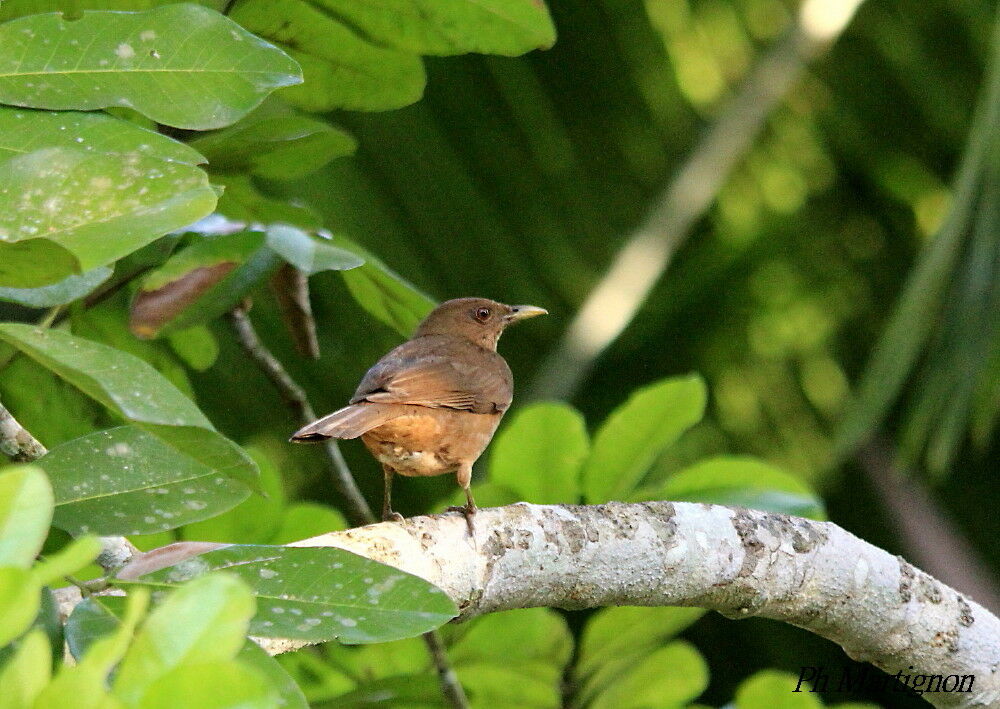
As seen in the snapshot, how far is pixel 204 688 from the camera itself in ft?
2.21

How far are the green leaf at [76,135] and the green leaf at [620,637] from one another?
1523 millimetres

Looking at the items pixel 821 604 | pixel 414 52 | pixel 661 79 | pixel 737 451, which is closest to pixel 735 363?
pixel 737 451

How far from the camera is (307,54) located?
1.82 metres

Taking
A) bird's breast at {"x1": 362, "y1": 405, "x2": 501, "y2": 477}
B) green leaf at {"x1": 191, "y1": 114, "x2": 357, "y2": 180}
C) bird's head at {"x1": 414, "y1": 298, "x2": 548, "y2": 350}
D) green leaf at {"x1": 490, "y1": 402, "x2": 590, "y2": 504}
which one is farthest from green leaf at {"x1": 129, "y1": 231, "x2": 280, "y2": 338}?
bird's head at {"x1": 414, "y1": 298, "x2": 548, "y2": 350}

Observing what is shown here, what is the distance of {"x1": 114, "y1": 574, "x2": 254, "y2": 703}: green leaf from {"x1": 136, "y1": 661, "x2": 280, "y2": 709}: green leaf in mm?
14

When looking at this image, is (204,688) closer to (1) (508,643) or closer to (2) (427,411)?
(1) (508,643)

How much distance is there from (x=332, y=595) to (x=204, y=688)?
0.39 meters

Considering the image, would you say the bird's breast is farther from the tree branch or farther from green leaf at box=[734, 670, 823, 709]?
green leaf at box=[734, 670, 823, 709]

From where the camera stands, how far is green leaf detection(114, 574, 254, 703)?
0.70 m

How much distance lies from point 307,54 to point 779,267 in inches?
134

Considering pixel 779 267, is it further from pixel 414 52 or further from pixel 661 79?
pixel 414 52

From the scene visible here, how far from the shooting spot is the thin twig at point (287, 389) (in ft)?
7.00

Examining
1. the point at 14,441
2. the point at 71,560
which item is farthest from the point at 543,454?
the point at 71,560

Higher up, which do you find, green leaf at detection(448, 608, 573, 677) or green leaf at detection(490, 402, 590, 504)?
green leaf at detection(490, 402, 590, 504)
